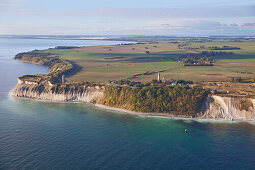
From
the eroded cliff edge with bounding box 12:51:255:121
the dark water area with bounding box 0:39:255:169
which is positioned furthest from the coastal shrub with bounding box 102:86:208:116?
the dark water area with bounding box 0:39:255:169

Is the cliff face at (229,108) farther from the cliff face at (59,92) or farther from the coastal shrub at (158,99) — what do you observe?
the cliff face at (59,92)

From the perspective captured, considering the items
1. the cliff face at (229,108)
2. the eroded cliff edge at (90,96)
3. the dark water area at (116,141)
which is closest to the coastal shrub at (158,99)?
the eroded cliff edge at (90,96)

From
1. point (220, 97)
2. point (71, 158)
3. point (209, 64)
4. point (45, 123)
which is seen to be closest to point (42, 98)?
point (45, 123)

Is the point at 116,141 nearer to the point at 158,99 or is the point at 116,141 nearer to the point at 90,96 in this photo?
the point at 158,99

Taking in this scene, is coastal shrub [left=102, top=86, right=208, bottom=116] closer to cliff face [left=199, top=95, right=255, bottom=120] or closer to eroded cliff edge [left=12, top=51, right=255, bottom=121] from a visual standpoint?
eroded cliff edge [left=12, top=51, right=255, bottom=121]

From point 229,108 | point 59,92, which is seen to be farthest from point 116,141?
point 59,92

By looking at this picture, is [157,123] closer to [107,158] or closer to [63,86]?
[107,158]
